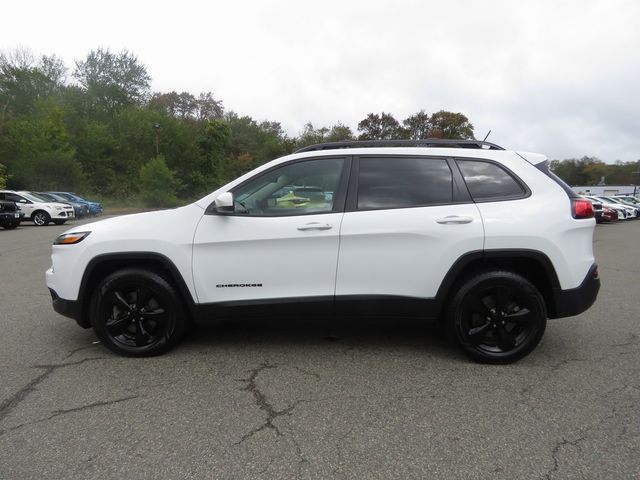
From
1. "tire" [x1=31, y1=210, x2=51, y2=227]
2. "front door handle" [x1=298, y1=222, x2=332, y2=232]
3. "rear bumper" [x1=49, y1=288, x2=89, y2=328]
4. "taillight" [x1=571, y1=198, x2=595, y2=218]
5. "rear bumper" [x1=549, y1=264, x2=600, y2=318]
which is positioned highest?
"taillight" [x1=571, y1=198, x2=595, y2=218]

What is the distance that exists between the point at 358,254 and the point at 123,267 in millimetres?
1988

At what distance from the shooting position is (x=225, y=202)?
3.49 meters

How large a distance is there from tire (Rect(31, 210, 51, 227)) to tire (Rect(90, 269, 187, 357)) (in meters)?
20.6

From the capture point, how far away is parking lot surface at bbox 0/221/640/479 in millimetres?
2359

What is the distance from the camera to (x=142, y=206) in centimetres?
4712

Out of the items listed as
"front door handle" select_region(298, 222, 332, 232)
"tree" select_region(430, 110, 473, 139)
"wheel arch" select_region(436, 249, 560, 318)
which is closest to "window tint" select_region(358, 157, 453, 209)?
"front door handle" select_region(298, 222, 332, 232)

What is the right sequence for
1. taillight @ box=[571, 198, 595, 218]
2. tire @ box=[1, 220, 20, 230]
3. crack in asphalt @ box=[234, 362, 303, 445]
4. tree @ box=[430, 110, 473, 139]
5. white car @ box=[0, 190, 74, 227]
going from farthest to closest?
tree @ box=[430, 110, 473, 139], white car @ box=[0, 190, 74, 227], tire @ box=[1, 220, 20, 230], taillight @ box=[571, 198, 595, 218], crack in asphalt @ box=[234, 362, 303, 445]

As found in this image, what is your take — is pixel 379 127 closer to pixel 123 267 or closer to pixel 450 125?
pixel 450 125

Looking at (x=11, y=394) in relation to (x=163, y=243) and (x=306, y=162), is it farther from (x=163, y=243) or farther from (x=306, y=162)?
(x=306, y=162)

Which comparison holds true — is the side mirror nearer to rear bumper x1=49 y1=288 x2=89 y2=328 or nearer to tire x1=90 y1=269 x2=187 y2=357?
tire x1=90 y1=269 x2=187 y2=357

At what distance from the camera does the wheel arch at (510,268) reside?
3531mm

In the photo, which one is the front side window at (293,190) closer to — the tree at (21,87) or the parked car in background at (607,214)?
the parked car in background at (607,214)

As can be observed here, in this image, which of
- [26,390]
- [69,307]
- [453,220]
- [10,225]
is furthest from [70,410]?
[10,225]

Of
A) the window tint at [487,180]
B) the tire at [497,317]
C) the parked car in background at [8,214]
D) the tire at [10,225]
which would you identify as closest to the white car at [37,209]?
the tire at [10,225]
